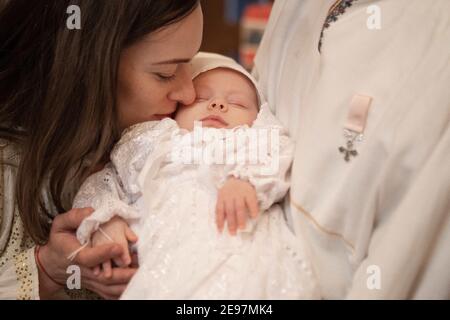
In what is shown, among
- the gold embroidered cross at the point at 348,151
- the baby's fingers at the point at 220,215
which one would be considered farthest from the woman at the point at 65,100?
the gold embroidered cross at the point at 348,151

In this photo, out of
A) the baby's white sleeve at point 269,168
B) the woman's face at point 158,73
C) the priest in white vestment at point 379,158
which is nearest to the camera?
the priest in white vestment at point 379,158

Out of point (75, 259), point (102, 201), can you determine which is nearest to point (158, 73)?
point (102, 201)

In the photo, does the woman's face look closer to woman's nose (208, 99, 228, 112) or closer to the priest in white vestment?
woman's nose (208, 99, 228, 112)

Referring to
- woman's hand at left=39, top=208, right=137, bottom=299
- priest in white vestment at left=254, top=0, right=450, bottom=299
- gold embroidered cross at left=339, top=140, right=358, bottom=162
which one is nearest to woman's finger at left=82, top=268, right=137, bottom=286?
woman's hand at left=39, top=208, right=137, bottom=299

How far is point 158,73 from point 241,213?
0.35 meters

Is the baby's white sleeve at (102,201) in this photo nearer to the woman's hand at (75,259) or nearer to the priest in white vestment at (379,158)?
the woman's hand at (75,259)

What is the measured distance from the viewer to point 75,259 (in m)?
1.02

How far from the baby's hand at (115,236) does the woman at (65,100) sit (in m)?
0.03

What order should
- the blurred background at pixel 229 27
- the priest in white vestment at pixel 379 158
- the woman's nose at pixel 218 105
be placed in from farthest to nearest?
the blurred background at pixel 229 27, the woman's nose at pixel 218 105, the priest in white vestment at pixel 379 158

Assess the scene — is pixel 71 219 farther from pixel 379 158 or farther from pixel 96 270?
pixel 379 158

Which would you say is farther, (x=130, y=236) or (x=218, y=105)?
(x=218, y=105)

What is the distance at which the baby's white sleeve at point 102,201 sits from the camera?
99 centimetres

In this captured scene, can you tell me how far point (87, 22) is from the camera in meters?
1.05

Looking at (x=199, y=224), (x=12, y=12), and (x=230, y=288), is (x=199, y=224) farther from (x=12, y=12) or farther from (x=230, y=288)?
(x=12, y=12)
